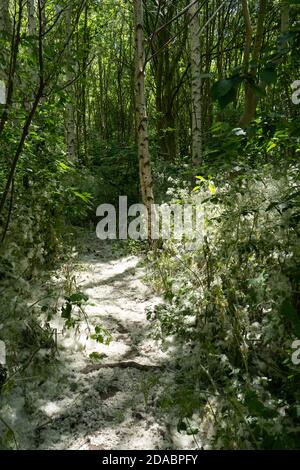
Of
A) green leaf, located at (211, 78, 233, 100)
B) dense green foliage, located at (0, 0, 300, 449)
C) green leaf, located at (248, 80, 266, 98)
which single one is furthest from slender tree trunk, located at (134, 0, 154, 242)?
green leaf, located at (211, 78, 233, 100)

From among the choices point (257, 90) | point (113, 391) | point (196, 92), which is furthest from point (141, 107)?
point (257, 90)

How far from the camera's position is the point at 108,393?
286cm

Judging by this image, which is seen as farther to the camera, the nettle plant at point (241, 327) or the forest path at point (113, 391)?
the forest path at point (113, 391)

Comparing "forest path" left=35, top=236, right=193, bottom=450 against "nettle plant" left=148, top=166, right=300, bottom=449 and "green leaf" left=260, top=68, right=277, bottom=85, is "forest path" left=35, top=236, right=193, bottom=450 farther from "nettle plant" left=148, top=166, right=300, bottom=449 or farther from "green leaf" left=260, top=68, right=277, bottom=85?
"green leaf" left=260, top=68, right=277, bottom=85

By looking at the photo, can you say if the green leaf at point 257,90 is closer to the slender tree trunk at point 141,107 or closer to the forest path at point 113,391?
the forest path at point 113,391

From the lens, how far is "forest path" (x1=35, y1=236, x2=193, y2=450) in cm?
241

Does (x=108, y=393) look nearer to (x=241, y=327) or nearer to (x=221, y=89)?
(x=241, y=327)

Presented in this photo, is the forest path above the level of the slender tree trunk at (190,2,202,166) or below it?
below

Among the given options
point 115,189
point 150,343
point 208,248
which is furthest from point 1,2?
point 150,343

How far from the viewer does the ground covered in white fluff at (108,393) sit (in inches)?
94.9

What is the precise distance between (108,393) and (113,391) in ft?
0.14

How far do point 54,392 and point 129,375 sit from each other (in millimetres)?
603

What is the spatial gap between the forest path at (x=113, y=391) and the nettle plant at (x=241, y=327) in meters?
0.17

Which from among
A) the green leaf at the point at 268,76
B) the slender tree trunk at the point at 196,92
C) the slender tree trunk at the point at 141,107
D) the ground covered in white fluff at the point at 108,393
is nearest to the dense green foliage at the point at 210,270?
the green leaf at the point at 268,76
